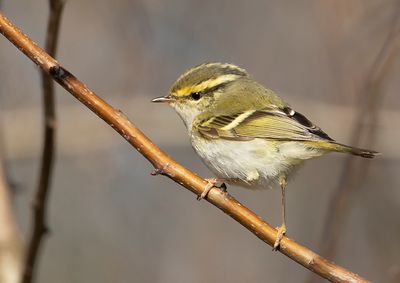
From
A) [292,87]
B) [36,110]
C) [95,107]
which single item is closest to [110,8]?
[36,110]

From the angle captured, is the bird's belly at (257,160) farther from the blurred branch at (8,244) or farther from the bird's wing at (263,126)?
the blurred branch at (8,244)

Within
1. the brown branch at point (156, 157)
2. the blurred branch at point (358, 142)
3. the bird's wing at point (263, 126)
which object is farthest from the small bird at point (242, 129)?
the brown branch at point (156, 157)

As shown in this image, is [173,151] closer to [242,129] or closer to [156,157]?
[242,129]

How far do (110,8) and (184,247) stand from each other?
103 inches

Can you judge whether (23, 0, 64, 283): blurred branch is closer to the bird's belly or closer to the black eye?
the bird's belly

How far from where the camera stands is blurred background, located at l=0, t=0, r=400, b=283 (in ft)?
19.1

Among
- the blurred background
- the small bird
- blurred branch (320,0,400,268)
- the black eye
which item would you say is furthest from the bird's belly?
the blurred background

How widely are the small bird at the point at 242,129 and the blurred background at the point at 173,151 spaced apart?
4.84 ft

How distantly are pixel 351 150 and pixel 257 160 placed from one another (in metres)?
0.69

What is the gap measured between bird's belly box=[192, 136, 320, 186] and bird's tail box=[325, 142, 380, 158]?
0.13 m

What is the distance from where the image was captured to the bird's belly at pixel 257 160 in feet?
12.1

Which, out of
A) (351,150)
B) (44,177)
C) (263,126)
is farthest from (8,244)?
(351,150)

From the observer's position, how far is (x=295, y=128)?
149 inches

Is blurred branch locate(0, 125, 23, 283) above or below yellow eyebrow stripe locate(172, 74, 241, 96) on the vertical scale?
below
